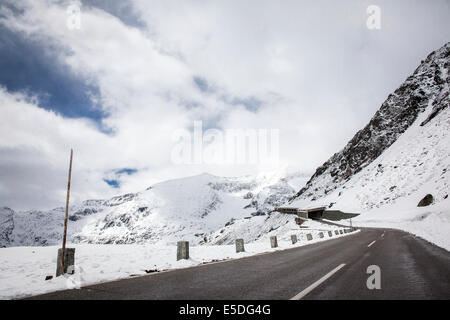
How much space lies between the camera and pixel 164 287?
210 inches

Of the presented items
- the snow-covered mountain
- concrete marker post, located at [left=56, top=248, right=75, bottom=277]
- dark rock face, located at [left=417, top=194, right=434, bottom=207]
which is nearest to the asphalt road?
concrete marker post, located at [left=56, top=248, right=75, bottom=277]

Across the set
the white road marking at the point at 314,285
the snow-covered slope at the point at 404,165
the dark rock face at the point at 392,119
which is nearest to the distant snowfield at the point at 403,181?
the snow-covered slope at the point at 404,165

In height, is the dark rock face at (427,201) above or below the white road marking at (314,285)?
above

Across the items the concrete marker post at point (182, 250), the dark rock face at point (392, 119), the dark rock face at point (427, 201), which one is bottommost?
the concrete marker post at point (182, 250)

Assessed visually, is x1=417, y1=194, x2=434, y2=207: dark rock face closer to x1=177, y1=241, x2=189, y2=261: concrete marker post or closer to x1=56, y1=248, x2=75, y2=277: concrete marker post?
x1=177, y1=241, x2=189, y2=261: concrete marker post

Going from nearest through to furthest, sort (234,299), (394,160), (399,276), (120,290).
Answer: (234,299) < (120,290) < (399,276) < (394,160)

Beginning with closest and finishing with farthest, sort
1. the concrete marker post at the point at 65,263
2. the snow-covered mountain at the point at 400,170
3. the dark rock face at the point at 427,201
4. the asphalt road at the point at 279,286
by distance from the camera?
the asphalt road at the point at 279,286, the concrete marker post at the point at 65,263, the dark rock face at the point at 427,201, the snow-covered mountain at the point at 400,170

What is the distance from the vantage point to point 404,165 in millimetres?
83125

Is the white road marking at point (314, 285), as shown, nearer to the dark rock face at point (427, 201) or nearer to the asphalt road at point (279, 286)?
the asphalt road at point (279, 286)

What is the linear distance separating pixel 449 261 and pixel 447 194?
160 ft

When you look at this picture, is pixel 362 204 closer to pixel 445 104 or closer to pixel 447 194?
pixel 447 194

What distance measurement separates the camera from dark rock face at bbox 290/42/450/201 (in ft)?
418

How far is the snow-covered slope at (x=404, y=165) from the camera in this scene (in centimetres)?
4794
